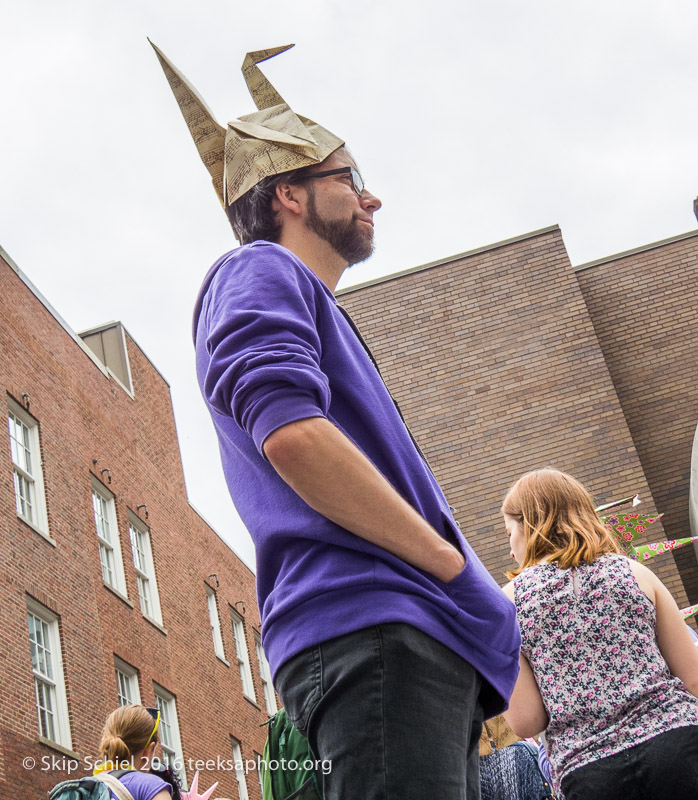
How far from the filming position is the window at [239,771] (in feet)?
81.7

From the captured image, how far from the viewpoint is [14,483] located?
17.0 m

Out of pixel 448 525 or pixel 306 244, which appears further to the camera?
pixel 306 244

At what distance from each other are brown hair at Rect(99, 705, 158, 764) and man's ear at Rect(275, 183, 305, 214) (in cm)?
290

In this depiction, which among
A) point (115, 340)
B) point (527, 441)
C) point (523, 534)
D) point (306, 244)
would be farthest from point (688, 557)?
point (306, 244)

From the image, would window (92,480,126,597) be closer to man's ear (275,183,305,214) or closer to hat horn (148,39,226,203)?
hat horn (148,39,226,203)

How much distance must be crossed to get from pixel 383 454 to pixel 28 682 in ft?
48.6

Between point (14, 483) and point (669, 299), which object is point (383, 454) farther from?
point (669, 299)

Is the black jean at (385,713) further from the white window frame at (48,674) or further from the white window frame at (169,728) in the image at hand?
the white window frame at (169,728)

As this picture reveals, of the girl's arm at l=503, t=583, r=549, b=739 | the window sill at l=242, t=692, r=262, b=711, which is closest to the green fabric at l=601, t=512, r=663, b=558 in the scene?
the girl's arm at l=503, t=583, r=549, b=739

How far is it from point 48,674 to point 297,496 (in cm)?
1582

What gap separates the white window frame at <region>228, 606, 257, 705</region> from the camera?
2716 cm

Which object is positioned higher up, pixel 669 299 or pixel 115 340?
pixel 115 340

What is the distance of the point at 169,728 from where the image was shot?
2106cm

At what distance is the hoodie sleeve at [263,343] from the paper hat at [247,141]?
1.44 ft
